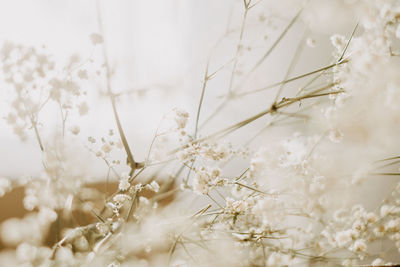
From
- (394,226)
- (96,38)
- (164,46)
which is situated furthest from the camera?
(164,46)

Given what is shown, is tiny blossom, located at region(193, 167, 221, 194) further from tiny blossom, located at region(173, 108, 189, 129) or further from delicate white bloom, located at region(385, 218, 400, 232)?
delicate white bloom, located at region(385, 218, 400, 232)

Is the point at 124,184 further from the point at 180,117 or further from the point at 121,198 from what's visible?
the point at 180,117

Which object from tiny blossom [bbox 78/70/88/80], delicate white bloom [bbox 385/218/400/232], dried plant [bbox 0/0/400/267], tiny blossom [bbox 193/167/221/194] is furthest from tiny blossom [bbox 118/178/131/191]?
delicate white bloom [bbox 385/218/400/232]

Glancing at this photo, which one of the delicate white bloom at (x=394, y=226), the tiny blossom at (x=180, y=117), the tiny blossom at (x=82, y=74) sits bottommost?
the delicate white bloom at (x=394, y=226)

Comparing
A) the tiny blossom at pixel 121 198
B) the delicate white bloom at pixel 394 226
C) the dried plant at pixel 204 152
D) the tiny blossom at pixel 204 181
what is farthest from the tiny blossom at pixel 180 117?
the delicate white bloom at pixel 394 226

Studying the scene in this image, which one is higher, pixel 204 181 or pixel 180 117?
pixel 180 117

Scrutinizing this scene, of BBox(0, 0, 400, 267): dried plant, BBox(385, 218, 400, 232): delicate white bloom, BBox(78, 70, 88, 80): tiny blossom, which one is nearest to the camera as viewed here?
BBox(0, 0, 400, 267): dried plant

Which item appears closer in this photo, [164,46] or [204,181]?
[204,181]

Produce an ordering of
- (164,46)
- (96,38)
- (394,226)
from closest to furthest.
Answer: (96,38)
(394,226)
(164,46)

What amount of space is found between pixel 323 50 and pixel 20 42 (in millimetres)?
1188

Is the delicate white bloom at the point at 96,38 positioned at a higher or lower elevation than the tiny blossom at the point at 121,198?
higher

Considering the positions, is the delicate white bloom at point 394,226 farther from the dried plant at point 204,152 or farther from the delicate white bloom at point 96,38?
the delicate white bloom at point 96,38

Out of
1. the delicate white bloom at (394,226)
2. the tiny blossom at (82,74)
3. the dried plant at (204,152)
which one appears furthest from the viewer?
the delicate white bloom at (394,226)

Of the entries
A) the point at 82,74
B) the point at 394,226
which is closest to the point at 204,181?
the point at 82,74
